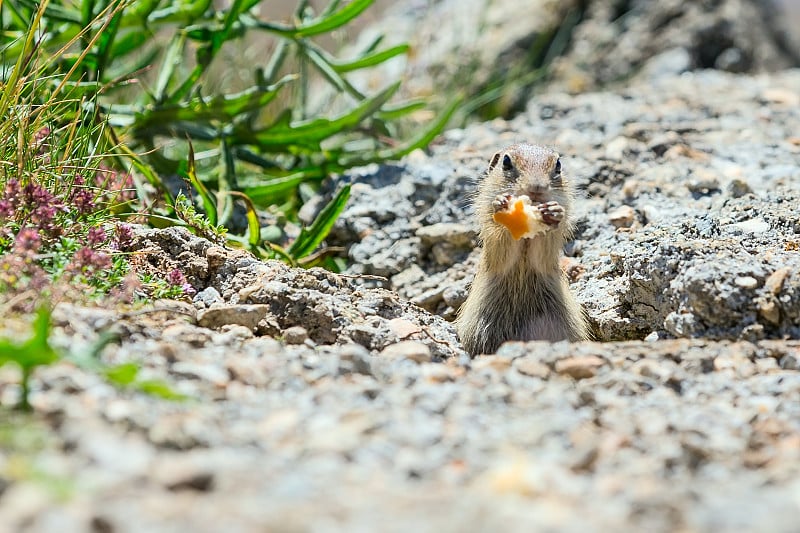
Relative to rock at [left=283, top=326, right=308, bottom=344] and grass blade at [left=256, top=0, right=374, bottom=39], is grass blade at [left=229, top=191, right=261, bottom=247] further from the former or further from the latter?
grass blade at [left=256, top=0, right=374, bottom=39]

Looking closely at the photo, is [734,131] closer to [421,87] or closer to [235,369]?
[421,87]

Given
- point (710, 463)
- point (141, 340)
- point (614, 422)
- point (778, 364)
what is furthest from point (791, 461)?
point (141, 340)

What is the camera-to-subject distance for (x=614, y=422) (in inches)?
96.3

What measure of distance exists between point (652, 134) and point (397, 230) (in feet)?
5.78

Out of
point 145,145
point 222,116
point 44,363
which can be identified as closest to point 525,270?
point 222,116

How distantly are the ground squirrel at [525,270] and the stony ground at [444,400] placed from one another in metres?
→ 0.22

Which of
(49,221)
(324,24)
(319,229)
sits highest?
(324,24)

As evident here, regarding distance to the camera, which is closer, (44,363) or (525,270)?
(44,363)

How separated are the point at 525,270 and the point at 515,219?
392 mm

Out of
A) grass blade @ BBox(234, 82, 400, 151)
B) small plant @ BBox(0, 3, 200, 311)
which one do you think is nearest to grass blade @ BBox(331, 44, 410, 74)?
grass blade @ BBox(234, 82, 400, 151)

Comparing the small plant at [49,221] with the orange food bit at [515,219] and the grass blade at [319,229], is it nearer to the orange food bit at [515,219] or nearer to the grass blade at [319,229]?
the grass blade at [319,229]

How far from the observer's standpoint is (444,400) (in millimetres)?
2471

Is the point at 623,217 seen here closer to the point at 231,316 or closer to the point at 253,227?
the point at 253,227

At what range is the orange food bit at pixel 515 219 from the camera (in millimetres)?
4219
